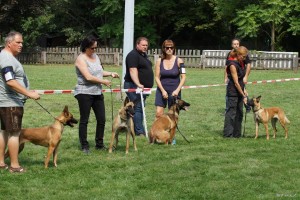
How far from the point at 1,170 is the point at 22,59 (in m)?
32.5

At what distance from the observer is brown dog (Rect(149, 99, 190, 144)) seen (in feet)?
28.0

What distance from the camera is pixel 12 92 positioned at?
632 cm

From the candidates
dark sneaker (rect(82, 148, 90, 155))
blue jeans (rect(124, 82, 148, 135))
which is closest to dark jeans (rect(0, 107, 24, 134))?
dark sneaker (rect(82, 148, 90, 155))

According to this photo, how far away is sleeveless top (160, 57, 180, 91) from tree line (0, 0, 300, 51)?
24887mm

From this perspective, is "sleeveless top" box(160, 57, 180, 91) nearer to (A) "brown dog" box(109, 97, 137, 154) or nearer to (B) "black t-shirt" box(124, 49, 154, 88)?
(B) "black t-shirt" box(124, 49, 154, 88)

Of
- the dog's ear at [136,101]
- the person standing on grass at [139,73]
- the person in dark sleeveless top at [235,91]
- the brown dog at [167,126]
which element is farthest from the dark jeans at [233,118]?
the dog's ear at [136,101]

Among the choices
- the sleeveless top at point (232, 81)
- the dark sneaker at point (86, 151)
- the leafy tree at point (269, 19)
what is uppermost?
the leafy tree at point (269, 19)

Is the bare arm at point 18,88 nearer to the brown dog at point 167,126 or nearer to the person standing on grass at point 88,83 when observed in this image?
the person standing on grass at point 88,83

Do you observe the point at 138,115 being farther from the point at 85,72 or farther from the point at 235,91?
the point at 85,72

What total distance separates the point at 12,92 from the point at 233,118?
446 centimetres

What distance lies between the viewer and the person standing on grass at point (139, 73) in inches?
352

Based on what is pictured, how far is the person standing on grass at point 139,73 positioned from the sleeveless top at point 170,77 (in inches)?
16.5

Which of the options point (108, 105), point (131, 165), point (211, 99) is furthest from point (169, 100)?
point (211, 99)

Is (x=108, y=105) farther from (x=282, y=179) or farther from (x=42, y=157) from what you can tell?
(x=282, y=179)
